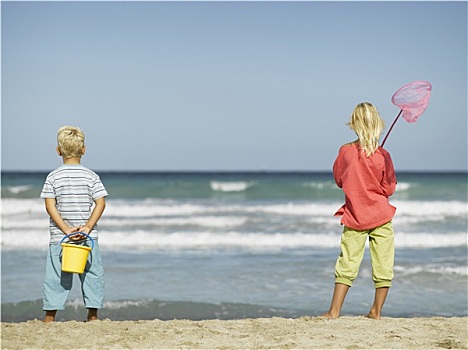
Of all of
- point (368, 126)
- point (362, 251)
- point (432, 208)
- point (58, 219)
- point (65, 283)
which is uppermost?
point (368, 126)

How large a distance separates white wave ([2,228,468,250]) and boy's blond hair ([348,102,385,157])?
7.52m

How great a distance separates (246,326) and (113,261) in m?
5.71

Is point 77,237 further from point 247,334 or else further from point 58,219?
point 247,334

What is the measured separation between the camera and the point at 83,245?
516 centimetres

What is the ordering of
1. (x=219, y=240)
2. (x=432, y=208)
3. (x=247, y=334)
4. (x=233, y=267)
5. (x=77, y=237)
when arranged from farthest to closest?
1. (x=432, y=208)
2. (x=219, y=240)
3. (x=233, y=267)
4. (x=77, y=237)
5. (x=247, y=334)

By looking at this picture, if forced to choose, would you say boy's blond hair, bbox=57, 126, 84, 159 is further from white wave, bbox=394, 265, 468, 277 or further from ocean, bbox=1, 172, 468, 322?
white wave, bbox=394, 265, 468, 277

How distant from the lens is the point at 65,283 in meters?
5.28

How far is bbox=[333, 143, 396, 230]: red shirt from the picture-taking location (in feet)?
16.8

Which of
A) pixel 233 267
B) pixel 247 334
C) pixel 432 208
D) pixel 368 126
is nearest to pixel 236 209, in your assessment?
pixel 432 208

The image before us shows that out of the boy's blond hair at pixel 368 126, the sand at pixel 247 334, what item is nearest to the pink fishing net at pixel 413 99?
the boy's blond hair at pixel 368 126

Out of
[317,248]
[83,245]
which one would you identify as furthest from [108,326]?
[317,248]

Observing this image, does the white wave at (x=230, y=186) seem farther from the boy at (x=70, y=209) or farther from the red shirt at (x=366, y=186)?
the red shirt at (x=366, y=186)

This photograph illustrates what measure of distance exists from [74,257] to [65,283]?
418mm

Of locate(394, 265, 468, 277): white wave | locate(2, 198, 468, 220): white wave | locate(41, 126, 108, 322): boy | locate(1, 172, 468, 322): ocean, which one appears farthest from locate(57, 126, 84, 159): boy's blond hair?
locate(2, 198, 468, 220): white wave
